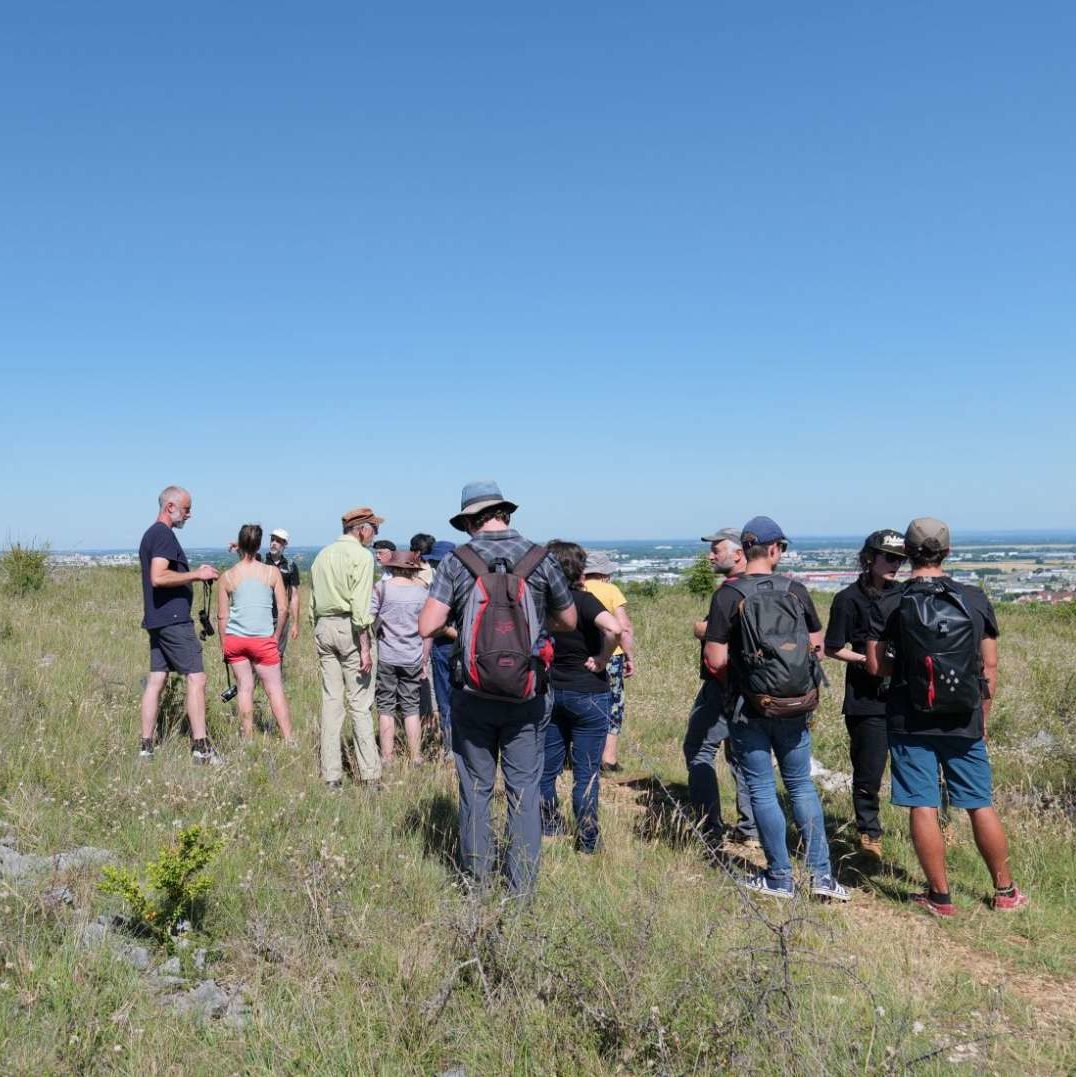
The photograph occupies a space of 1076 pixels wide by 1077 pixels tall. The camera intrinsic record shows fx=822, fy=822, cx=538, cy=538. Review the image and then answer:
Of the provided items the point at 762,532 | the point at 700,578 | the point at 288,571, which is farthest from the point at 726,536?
the point at 700,578

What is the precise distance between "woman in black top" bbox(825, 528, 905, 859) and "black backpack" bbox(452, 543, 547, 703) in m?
2.63

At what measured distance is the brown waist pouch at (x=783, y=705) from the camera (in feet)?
14.3

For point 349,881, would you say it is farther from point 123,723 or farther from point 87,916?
point 123,723

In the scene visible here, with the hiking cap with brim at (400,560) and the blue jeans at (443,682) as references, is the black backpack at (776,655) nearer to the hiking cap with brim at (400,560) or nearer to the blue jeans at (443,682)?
the blue jeans at (443,682)

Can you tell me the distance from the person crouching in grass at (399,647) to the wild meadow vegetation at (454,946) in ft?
3.24

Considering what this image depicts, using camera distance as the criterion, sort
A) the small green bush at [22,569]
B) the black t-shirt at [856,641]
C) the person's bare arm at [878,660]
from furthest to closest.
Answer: the small green bush at [22,569] → the black t-shirt at [856,641] → the person's bare arm at [878,660]

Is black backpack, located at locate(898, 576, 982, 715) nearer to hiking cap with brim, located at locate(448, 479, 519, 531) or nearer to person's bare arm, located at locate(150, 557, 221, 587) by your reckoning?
hiking cap with brim, located at locate(448, 479, 519, 531)

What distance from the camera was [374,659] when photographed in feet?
23.3

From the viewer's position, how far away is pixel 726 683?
15.4 ft

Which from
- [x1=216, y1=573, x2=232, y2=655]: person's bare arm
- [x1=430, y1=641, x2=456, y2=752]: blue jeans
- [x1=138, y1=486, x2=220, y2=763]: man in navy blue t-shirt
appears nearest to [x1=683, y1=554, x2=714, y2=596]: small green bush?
[x1=430, y1=641, x2=456, y2=752]: blue jeans

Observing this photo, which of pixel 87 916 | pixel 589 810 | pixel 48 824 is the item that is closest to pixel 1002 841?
pixel 589 810

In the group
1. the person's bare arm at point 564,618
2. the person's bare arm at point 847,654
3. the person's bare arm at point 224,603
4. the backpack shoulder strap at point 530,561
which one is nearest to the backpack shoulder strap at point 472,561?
the backpack shoulder strap at point 530,561

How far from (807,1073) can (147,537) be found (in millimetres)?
5501

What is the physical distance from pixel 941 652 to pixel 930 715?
380mm
